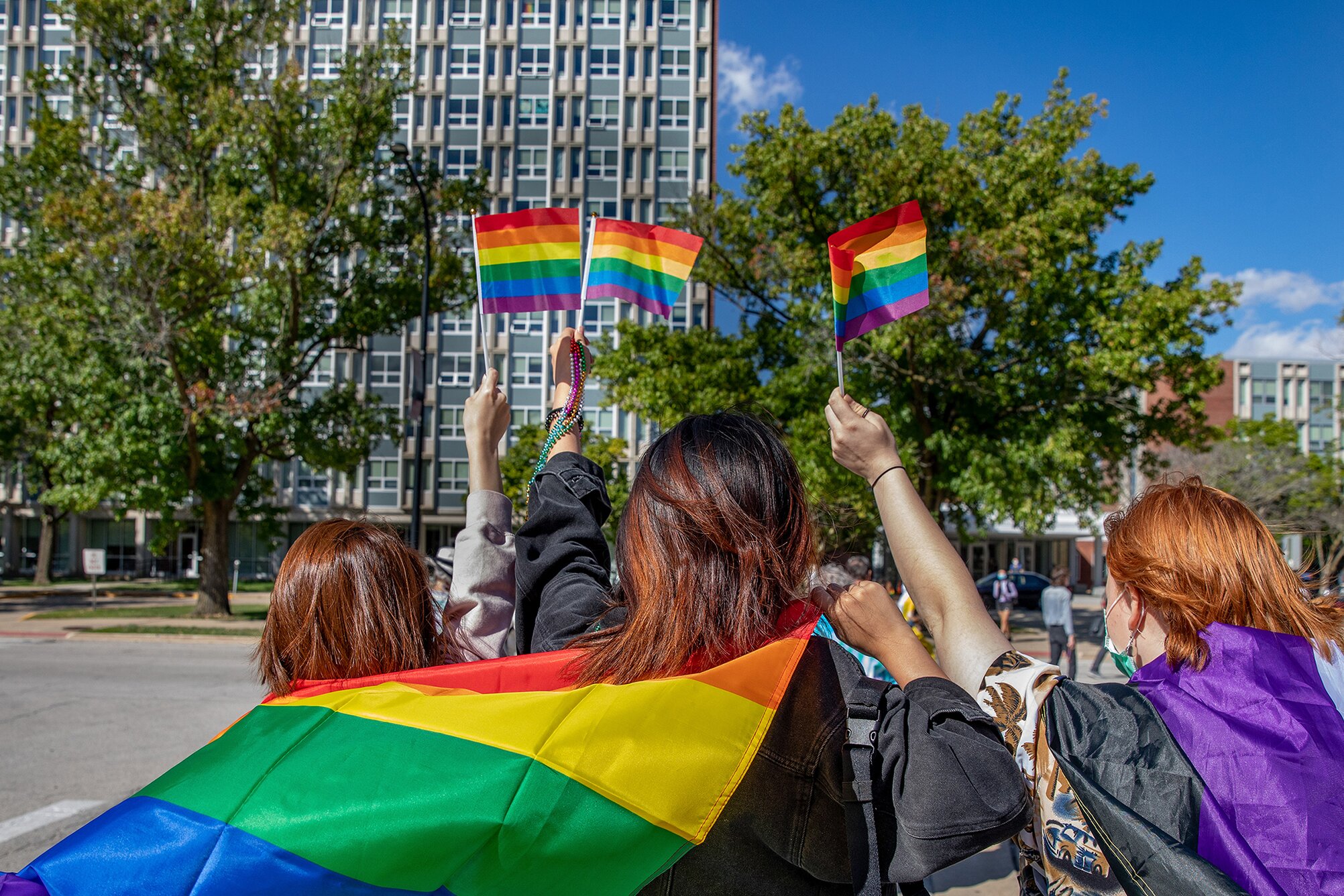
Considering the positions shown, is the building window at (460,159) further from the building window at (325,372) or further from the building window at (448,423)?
the building window at (448,423)

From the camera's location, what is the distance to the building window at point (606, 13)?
146ft

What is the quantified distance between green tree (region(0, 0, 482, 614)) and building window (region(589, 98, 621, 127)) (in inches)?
982

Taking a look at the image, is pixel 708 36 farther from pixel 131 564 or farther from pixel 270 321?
pixel 131 564

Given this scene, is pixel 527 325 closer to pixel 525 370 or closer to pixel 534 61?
pixel 525 370

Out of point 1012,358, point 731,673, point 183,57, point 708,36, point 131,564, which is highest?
point 708,36

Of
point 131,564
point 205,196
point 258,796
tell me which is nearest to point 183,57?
point 205,196

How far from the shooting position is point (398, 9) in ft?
148

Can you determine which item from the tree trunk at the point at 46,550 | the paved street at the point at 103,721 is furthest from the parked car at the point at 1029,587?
the tree trunk at the point at 46,550

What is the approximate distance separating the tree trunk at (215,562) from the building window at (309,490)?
2333 cm

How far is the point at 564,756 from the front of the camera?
1.34 metres

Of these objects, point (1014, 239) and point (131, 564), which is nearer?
point (1014, 239)

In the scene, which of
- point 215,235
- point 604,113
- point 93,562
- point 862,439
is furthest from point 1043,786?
point 604,113

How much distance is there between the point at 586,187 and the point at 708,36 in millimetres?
9470

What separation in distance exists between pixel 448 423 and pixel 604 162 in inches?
607
